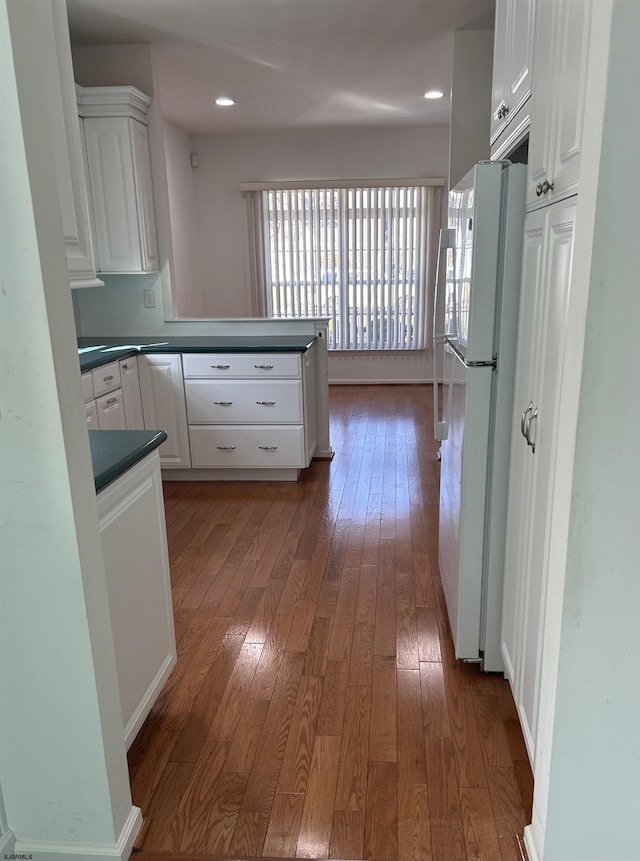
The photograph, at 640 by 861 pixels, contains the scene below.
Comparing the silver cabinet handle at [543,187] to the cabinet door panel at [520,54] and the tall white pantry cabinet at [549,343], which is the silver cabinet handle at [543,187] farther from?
the cabinet door panel at [520,54]

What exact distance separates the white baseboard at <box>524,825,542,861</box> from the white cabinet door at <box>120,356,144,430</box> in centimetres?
295

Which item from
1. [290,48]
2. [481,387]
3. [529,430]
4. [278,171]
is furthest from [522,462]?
[278,171]

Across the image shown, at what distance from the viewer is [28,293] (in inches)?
44.9

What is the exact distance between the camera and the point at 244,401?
12.9 feet

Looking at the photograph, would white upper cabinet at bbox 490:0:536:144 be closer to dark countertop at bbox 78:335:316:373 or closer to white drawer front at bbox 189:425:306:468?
dark countertop at bbox 78:335:316:373

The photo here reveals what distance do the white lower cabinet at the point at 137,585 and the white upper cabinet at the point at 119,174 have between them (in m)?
2.70

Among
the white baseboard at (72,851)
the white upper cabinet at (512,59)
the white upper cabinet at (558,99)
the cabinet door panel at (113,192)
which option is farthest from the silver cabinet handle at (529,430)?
the cabinet door panel at (113,192)

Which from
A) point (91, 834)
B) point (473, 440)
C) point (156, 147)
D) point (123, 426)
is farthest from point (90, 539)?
point (156, 147)

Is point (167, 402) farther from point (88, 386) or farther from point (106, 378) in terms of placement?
point (88, 386)

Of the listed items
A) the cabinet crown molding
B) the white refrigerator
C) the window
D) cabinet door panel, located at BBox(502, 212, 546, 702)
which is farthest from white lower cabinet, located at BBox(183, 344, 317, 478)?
the window

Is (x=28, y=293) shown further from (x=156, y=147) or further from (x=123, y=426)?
(x=156, y=147)

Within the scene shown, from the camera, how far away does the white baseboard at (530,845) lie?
4.52 feet

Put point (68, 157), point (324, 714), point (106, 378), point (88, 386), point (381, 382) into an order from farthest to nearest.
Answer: point (381, 382)
point (106, 378)
point (88, 386)
point (324, 714)
point (68, 157)

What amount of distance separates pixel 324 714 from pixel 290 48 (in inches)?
152
